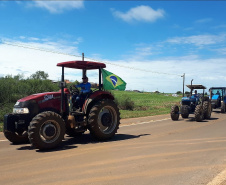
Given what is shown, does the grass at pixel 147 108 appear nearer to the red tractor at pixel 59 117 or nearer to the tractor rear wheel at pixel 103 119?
the tractor rear wheel at pixel 103 119

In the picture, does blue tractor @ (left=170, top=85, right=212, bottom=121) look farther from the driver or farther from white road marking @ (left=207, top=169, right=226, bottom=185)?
white road marking @ (left=207, top=169, right=226, bottom=185)

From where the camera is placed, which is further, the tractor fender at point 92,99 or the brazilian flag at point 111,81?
the brazilian flag at point 111,81

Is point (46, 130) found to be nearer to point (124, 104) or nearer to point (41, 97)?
point (41, 97)

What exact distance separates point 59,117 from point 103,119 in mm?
1719

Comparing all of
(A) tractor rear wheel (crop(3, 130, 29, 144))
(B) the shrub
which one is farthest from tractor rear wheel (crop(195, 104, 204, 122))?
(B) the shrub

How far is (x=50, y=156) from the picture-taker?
5695mm

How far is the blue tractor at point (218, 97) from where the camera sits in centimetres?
2083

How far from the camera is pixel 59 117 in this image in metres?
6.48

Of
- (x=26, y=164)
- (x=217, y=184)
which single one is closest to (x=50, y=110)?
(x=26, y=164)

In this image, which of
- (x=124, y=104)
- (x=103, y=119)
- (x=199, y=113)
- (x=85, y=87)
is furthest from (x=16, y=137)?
(x=124, y=104)

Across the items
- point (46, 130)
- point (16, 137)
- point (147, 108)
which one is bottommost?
point (16, 137)

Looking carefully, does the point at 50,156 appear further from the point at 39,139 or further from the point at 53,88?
the point at 53,88

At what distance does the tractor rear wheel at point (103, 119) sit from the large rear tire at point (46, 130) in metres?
1.08

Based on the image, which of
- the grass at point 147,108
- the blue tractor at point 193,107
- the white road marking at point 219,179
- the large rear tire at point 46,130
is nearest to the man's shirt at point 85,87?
the large rear tire at point 46,130
